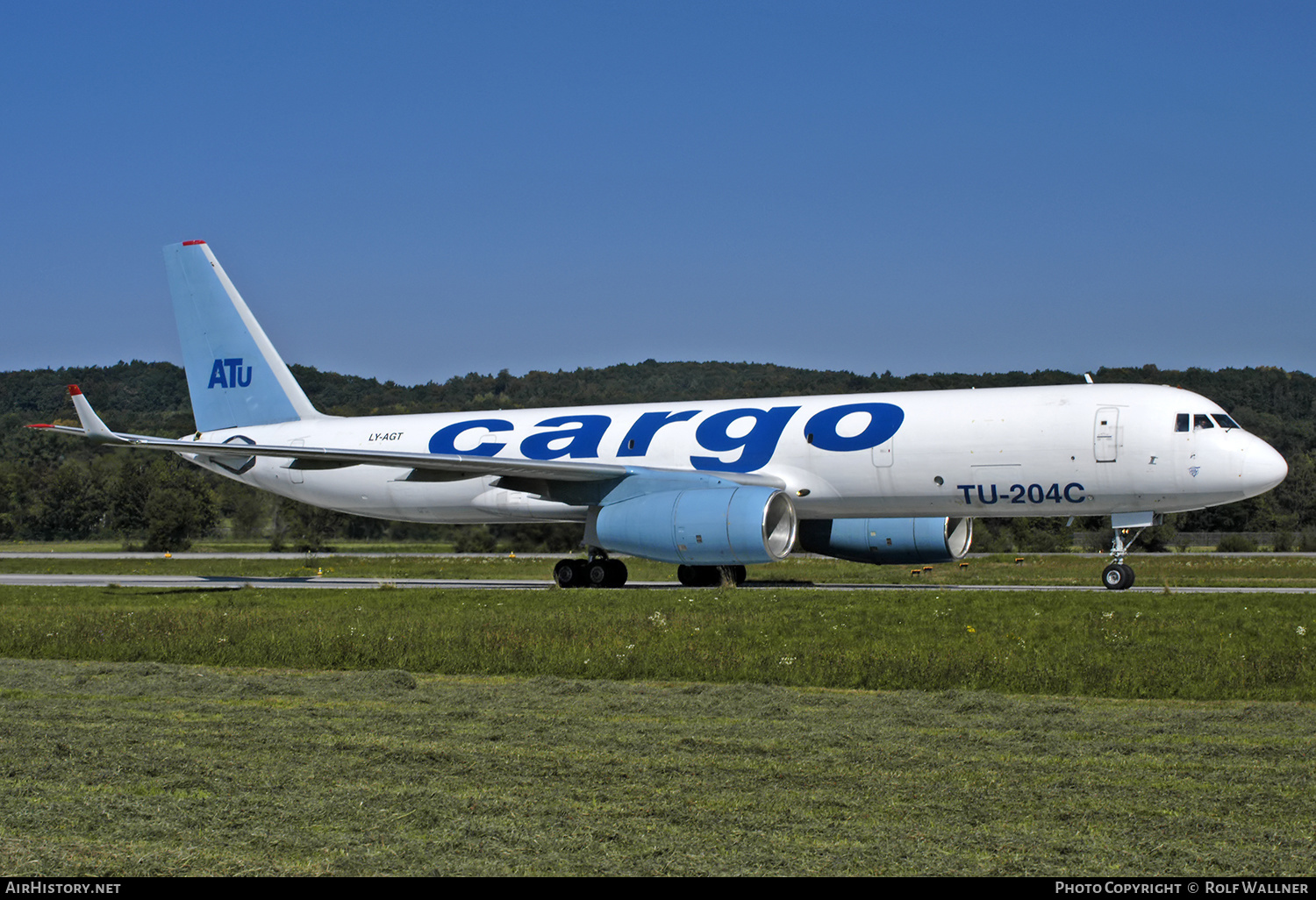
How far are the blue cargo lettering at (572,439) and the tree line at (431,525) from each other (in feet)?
30.0

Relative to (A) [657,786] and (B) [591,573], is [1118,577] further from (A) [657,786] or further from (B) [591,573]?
(A) [657,786]

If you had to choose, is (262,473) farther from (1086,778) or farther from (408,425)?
(1086,778)

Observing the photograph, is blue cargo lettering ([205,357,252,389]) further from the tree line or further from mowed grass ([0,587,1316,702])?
the tree line

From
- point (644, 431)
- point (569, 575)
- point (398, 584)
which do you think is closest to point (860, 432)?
point (644, 431)

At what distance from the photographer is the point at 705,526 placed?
21.0 meters

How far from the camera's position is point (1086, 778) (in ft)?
20.4

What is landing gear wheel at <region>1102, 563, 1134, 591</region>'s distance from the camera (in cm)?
2056

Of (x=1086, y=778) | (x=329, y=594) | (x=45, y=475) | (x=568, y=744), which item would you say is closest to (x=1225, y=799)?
(x=1086, y=778)

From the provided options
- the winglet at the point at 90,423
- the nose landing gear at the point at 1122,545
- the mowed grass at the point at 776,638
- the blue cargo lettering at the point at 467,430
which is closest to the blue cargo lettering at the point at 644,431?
the blue cargo lettering at the point at 467,430

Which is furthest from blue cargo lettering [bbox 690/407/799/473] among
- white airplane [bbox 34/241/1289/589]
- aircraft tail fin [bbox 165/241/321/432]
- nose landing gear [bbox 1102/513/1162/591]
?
aircraft tail fin [bbox 165/241/321/432]

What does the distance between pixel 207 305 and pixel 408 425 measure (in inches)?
265

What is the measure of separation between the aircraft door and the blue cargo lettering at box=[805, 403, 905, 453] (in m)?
3.51

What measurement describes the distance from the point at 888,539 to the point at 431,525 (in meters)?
43.3

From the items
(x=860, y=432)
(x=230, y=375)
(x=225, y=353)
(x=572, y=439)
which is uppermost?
(x=225, y=353)
